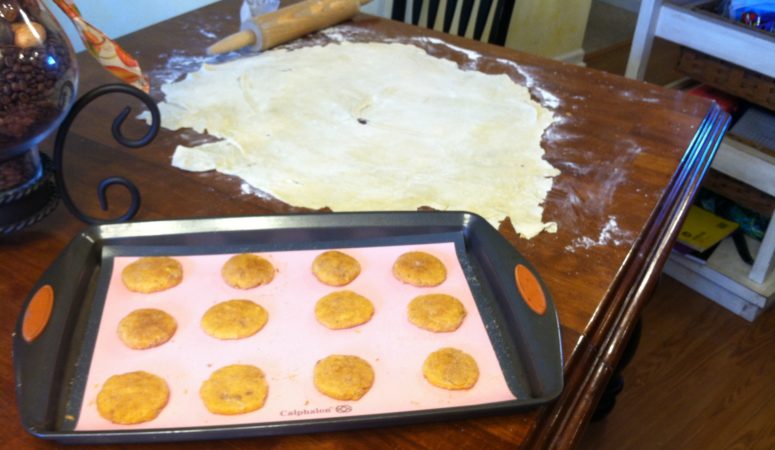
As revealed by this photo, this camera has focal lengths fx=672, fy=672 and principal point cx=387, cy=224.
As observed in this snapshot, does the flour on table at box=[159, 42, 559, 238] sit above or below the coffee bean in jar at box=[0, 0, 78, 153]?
below

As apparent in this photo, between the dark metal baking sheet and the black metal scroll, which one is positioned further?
the black metal scroll

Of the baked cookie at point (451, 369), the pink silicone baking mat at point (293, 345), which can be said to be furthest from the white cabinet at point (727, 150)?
the baked cookie at point (451, 369)

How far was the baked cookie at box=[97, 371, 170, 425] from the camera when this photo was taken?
599 millimetres

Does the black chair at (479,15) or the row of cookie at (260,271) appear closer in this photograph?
the row of cookie at (260,271)

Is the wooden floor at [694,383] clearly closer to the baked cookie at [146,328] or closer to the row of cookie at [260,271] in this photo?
the row of cookie at [260,271]

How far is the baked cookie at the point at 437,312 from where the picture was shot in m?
0.70

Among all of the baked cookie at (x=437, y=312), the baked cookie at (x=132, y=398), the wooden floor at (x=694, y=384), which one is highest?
the baked cookie at (x=437, y=312)

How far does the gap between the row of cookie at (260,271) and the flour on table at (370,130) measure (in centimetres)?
17

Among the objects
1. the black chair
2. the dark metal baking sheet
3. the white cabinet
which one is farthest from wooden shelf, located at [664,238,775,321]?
the dark metal baking sheet

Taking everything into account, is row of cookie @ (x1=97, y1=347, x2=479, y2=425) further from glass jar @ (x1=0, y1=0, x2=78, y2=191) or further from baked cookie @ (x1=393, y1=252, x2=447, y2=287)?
glass jar @ (x1=0, y1=0, x2=78, y2=191)

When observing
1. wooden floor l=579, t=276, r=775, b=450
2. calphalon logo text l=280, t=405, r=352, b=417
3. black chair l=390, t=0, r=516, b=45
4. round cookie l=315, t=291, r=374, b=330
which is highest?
black chair l=390, t=0, r=516, b=45

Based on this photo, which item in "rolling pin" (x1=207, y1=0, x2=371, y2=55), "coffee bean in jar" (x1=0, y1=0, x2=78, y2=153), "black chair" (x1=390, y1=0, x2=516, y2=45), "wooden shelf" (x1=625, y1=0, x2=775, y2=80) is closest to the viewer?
"coffee bean in jar" (x1=0, y1=0, x2=78, y2=153)

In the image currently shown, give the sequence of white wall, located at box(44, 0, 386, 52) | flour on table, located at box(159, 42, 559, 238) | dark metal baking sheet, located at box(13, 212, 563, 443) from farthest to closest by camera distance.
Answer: white wall, located at box(44, 0, 386, 52) → flour on table, located at box(159, 42, 559, 238) → dark metal baking sheet, located at box(13, 212, 563, 443)

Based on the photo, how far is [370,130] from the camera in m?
1.12
